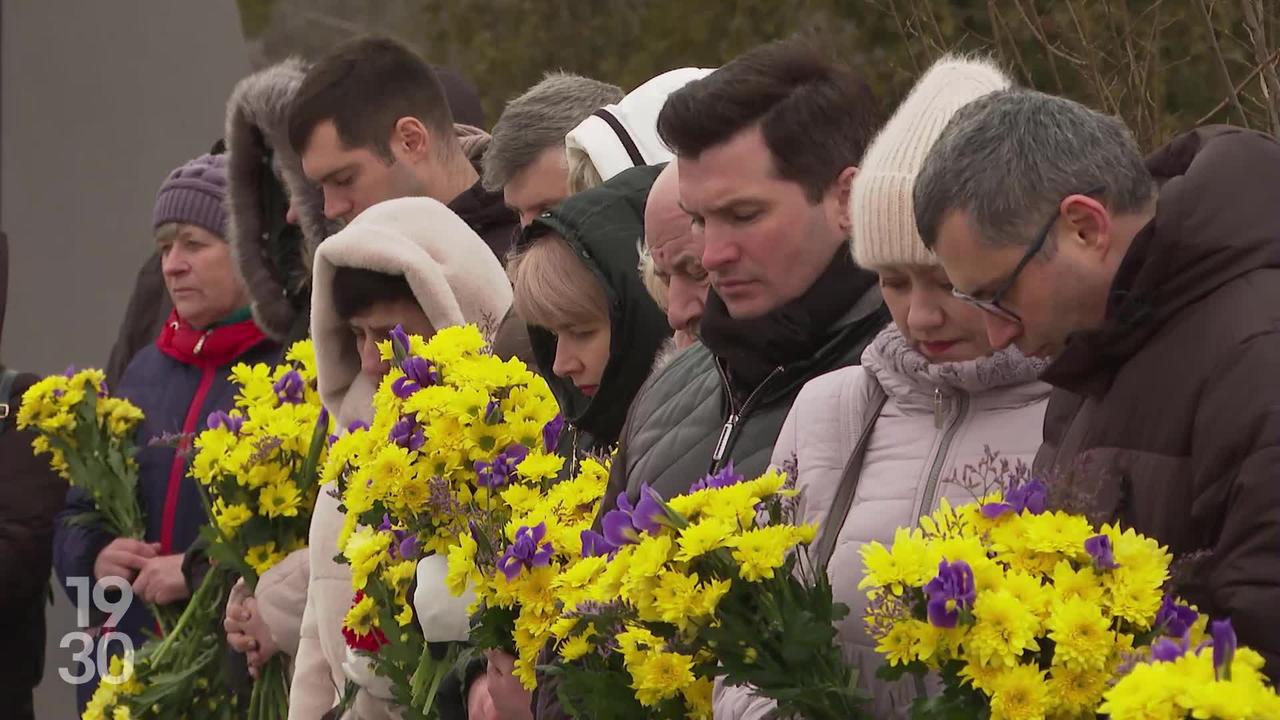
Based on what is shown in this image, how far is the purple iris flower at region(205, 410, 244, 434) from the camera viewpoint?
5570mm

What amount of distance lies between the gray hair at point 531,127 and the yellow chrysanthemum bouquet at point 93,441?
5.32 feet

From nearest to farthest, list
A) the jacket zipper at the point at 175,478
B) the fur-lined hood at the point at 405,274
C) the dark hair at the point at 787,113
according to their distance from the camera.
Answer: the dark hair at the point at 787,113, the fur-lined hood at the point at 405,274, the jacket zipper at the point at 175,478

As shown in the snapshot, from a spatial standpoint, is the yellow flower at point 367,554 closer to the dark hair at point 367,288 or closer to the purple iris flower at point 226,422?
the dark hair at point 367,288

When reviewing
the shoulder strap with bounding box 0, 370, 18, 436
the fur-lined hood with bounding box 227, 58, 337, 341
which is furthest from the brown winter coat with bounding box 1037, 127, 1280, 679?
the shoulder strap with bounding box 0, 370, 18, 436

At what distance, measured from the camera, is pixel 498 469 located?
3916 mm

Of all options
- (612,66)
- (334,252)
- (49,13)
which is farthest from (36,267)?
(334,252)

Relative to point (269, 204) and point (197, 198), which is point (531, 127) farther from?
point (197, 198)

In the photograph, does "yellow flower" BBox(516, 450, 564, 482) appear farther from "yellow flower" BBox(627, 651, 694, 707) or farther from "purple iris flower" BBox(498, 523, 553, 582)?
"yellow flower" BBox(627, 651, 694, 707)

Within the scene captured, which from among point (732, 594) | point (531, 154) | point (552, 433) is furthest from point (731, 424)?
point (531, 154)

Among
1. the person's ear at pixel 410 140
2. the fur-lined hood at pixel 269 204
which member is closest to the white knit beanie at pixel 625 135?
the person's ear at pixel 410 140

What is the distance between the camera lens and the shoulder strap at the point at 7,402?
6902 millimetres

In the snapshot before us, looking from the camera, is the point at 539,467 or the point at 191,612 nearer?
the point at 539,467

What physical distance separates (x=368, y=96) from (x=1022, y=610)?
3.67 meters

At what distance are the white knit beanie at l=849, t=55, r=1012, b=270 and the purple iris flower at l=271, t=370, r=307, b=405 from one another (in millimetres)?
2599
